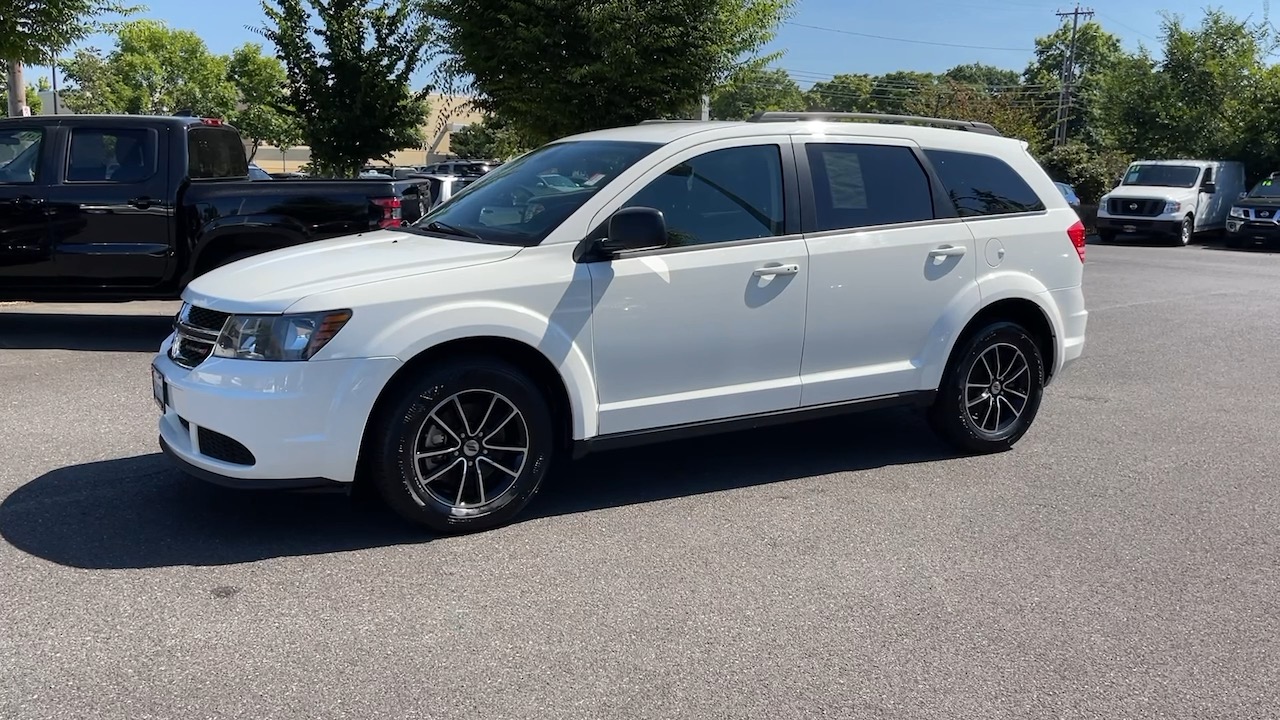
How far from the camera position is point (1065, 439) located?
679cm

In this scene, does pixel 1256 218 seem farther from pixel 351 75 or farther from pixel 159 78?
pixel 159 78

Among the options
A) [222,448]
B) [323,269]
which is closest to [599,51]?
[323,269]

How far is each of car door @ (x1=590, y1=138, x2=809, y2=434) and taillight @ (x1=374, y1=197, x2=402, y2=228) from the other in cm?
446

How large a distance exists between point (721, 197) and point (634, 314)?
81 centimetres

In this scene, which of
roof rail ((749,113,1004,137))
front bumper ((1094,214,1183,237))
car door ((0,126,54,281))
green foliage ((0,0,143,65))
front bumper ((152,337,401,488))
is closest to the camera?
front bumper ((152,337,401,488))

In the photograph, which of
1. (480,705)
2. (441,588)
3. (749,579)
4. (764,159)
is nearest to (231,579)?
(441,588)

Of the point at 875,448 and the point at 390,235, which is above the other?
the point at 390,235

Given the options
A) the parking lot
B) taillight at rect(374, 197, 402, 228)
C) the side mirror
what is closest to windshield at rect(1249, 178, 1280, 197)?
the parking lot

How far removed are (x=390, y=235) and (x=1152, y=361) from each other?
6946 mm

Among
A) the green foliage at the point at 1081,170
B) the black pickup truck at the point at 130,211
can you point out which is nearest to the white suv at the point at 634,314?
the black pickup truck at the point at 130,211

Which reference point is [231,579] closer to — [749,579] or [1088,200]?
[749,579]

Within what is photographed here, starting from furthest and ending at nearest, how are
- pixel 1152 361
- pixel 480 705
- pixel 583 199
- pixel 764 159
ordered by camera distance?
pixel 1152 361, pixel 764 159, pixel 583 199, pixel 480 705

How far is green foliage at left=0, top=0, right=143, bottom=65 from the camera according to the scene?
41.0ft

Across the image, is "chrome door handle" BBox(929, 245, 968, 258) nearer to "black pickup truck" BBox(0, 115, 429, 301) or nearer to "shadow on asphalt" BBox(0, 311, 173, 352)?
"black pickup truck" BBox(0, 115, 429, 301)
